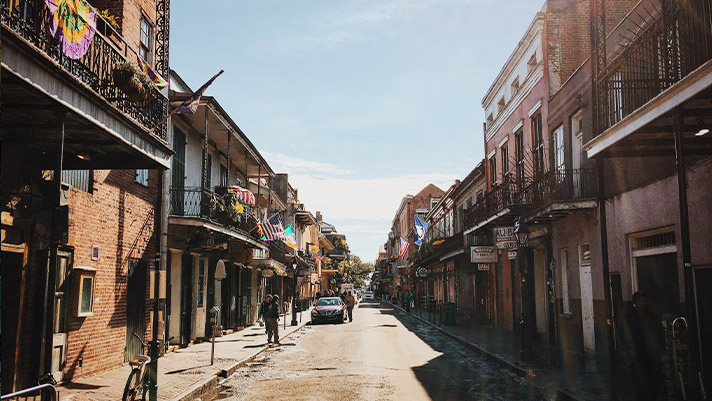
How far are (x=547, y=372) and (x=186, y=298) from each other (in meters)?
10.6

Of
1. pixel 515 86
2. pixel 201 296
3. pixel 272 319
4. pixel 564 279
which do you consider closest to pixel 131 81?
pixel 272 319

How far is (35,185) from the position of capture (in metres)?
9.41

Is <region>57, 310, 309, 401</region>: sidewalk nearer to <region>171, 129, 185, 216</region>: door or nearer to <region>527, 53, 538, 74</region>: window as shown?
<region>171, 129, 185, 216</region>: door

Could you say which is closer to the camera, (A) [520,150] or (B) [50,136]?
(B) [50,136]

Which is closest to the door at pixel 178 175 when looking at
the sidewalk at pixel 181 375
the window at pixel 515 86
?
the sidewalk at pixel 181 375

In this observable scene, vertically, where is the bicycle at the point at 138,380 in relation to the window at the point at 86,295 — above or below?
below

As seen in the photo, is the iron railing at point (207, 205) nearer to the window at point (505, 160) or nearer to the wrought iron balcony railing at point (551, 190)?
the wrought iron balcony railing at point (551, 190)

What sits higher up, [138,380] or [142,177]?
[142,177]

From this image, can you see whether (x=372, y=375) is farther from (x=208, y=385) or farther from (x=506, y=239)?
(x=506, y=239)

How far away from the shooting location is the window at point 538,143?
63.5 ft

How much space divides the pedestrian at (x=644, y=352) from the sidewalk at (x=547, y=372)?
0.78 m

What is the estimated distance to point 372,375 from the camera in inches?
484

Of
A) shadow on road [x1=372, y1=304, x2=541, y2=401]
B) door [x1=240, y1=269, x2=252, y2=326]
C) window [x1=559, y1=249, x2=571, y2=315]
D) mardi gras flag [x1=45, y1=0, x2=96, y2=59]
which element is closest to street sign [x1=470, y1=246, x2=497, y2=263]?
window [x1=559, y1=249, x2=571, y2=315]

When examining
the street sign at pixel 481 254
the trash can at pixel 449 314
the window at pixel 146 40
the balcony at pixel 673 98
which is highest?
the window at pixel 146 40
